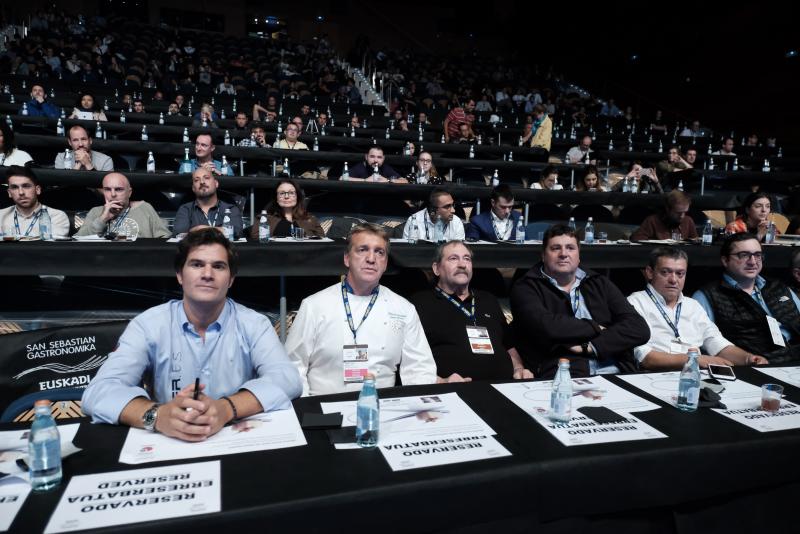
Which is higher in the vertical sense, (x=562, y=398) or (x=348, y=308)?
(x=348, y=308)

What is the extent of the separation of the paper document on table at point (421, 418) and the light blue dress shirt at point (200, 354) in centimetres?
29

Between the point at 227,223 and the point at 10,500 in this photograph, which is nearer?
the point at 10,500

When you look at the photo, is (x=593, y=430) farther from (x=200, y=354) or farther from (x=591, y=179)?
(x=591, y=179)

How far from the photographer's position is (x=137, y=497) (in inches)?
38.6

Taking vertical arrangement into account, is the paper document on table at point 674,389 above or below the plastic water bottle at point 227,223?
below

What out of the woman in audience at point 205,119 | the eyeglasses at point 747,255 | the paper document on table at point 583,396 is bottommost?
the paper document on table at point 583,396

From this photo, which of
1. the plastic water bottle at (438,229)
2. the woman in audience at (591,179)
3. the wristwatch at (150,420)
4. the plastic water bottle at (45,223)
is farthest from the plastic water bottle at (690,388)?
the woman in audience at (591,179)

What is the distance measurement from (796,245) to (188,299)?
4321 mm

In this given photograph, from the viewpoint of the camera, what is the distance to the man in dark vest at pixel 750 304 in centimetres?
275

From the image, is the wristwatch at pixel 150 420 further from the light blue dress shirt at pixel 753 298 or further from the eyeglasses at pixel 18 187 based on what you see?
the eyeglasses at pixel 18 187

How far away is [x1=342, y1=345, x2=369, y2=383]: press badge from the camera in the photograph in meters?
2.05

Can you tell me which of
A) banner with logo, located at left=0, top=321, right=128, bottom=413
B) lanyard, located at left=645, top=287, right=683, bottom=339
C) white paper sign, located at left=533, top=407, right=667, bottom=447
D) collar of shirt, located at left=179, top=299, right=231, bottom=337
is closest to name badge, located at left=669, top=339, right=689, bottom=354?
lanyard, located at left=645, top=287, right=683, bottom=339

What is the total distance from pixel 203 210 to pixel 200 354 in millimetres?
2638

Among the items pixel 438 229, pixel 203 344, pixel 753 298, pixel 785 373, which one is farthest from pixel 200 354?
pixel 753 298
